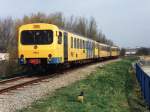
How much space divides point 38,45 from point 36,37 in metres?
0.64

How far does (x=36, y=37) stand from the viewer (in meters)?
25.3

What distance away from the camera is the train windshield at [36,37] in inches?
982

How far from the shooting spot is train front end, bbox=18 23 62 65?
24562 mm

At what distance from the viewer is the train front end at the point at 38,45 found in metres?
24.6

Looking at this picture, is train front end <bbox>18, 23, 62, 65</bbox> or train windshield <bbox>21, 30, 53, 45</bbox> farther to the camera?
train windshield <bbox>21, 30, 53, 45</bbox>

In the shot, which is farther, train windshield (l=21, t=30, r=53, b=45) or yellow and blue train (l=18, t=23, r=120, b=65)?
train windshield (l=21, t=30, r=53, b=45)

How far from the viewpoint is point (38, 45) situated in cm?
2491

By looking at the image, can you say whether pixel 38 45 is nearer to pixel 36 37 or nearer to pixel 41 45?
pixel 41 45

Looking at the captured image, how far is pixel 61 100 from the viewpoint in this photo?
1349 centimetres

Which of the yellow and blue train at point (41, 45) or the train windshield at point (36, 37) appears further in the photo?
the train windshield at point (36, 37)

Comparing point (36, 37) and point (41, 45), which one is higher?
point (36, 37)

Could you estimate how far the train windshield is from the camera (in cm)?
2494

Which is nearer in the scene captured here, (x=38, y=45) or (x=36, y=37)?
(x=38, y=45)

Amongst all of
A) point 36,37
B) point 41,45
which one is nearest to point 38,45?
point 41,45
